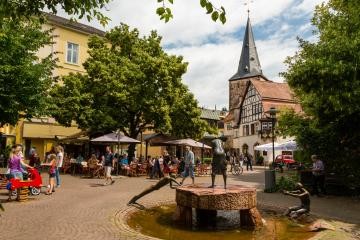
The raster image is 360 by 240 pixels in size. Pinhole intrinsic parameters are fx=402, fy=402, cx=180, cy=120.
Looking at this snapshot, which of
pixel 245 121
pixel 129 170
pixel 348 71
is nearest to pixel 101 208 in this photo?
pixel 348 71

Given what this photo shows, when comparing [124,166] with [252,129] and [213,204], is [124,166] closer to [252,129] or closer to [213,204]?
[213,204]

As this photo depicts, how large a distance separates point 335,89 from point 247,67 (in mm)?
72444

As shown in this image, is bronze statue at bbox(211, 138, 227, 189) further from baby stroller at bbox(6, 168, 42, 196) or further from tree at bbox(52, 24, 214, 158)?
tree at bbox(52, 24, 214, 158)

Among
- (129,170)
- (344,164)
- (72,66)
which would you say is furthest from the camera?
(72,66)

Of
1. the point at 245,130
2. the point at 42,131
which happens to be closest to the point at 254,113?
the point at 245,130

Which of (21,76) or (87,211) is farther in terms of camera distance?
(21,76)

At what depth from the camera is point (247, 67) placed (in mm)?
84688

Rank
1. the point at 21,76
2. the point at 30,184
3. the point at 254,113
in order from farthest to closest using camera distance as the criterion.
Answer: the point at 254,113, the point at 21,76, the point at 30,184

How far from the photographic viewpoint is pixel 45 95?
837 inches

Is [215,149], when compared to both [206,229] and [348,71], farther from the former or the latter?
[348,71]

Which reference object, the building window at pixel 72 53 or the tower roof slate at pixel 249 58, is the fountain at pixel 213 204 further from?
the tower roof slate at pixel 249 58

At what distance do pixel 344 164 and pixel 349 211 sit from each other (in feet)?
15.0

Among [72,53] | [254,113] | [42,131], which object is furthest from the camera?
[254,113]

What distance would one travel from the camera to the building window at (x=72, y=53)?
37469mm
